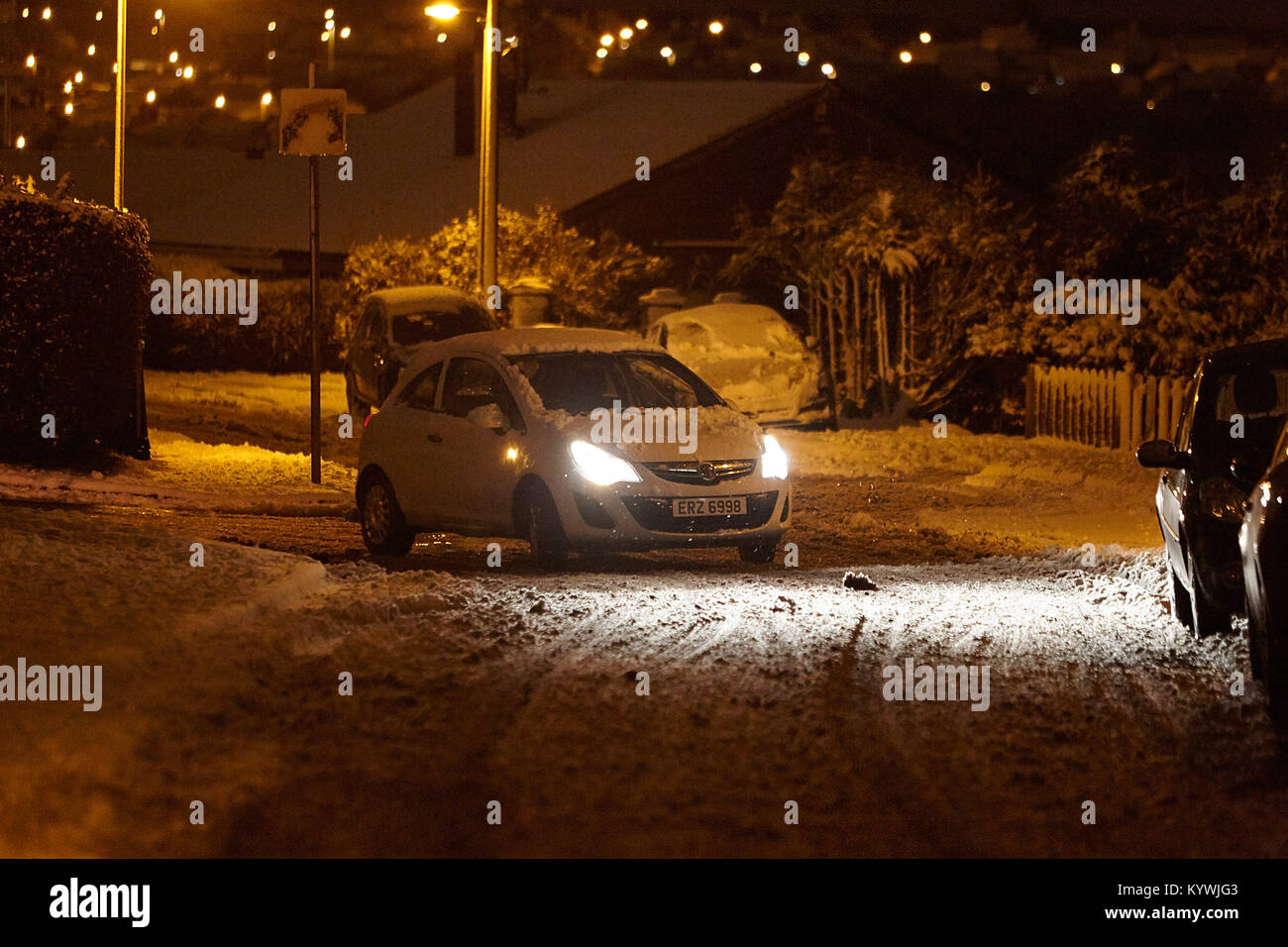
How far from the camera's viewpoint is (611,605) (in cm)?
1046

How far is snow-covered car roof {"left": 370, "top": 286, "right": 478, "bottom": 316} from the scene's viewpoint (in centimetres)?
2430

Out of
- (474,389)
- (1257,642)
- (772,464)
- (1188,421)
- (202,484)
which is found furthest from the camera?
(202,484)

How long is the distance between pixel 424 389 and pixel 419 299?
11.0 m

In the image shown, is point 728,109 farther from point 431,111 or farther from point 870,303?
point 870,303

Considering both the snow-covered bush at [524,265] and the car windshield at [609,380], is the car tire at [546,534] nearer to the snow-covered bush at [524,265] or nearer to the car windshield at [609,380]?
the car windshield at [609,380]

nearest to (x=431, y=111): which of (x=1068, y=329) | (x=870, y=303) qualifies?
(x=870, y=303)

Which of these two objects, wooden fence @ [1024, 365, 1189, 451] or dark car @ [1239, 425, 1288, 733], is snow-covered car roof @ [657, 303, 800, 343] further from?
dark car @ [1239, 425, 1288, 733]

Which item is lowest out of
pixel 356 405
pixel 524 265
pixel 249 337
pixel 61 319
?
pixel 356 405

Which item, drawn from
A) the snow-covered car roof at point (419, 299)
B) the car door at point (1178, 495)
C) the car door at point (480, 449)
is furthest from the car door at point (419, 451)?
the snow-covered car roof at point (419, 299)

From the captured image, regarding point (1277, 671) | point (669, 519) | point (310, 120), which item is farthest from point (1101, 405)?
point (1277, 671)

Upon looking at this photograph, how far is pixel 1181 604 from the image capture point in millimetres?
9844

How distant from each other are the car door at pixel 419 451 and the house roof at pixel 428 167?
2684 cm

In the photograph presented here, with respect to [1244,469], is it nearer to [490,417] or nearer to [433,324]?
[490,417]

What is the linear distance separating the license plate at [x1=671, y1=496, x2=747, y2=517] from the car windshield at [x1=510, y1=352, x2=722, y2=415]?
99 cm
